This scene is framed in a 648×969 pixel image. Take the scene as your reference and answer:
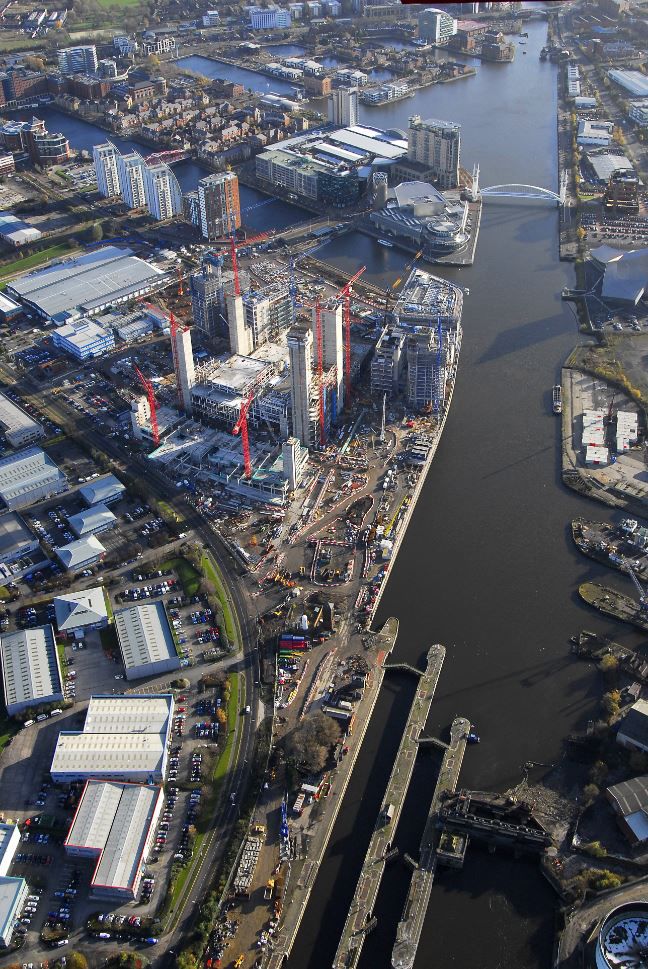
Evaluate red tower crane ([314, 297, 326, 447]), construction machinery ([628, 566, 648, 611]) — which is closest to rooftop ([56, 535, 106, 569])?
red tower crane ([314, 297, 326, 447])

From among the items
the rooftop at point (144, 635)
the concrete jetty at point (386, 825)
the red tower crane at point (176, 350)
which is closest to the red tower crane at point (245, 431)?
the red tower crane at point (176, 350)

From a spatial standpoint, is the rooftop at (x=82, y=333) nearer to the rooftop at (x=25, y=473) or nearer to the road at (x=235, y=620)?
the road at (x=235, y=620)

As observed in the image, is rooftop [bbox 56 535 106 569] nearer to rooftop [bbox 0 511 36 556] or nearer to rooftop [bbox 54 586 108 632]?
rooftop [bbox 0 511 36 556]

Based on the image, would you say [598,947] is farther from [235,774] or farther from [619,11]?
[619,11]

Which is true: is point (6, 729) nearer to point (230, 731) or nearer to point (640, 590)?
point (230, 731)

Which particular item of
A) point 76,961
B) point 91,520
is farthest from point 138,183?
point 76,961

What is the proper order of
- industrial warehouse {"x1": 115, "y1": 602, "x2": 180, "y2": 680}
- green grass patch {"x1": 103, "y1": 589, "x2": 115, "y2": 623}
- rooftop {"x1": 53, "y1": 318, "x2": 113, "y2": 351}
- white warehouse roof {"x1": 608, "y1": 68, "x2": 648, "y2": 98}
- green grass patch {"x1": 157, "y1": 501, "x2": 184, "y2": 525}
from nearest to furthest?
industrial warehouse {"x1": 115, "y1": 602, "x2": 180, "y2": 680} → green grass patch {"x1": 103, "y1": 589, "x2": 115, "y2": 623} → green grass patch {"x1": 157, "y1": 501, "x2": 184, "y2": 525} → rooftop {"x1": 53, "y1": 318, "x2": 113, "y2": 351} → white warehouse roof {"x1": 608, "y1": 68, "x2": 648, "y2": 98}

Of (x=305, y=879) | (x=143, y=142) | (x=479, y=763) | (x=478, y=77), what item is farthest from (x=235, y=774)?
(x=478, y=77)
